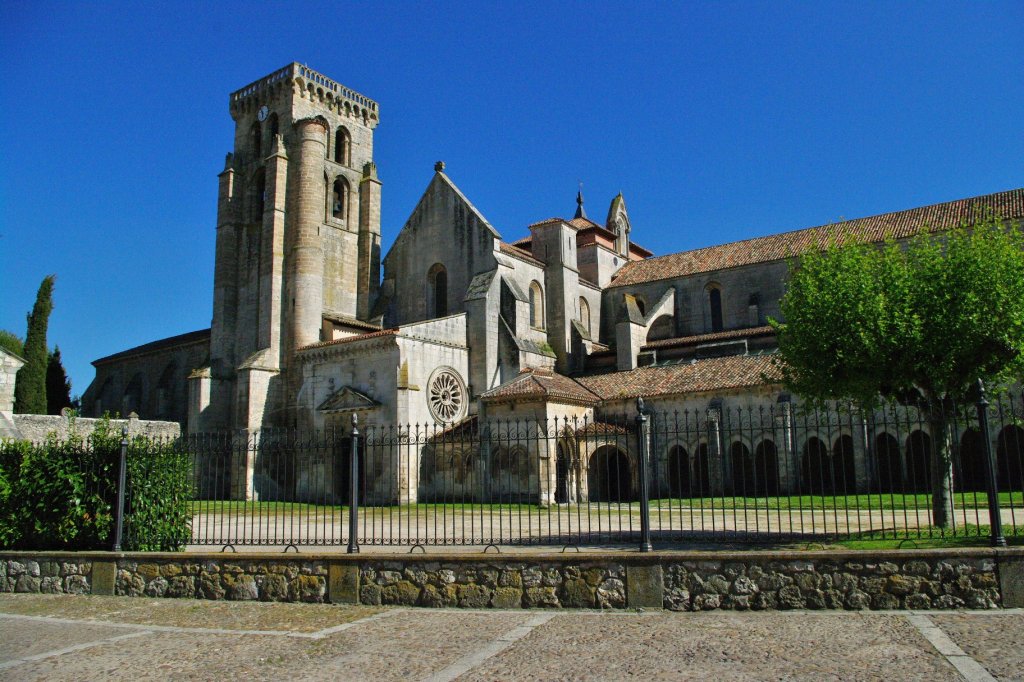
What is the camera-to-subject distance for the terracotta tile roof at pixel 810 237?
32625 mm

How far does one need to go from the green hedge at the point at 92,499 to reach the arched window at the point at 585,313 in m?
27.8

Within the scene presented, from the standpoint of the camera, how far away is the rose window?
31375 mm

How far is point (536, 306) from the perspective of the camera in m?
36.9

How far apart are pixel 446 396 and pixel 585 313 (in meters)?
10.6

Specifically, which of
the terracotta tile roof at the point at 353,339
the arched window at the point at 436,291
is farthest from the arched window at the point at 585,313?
the terracotta tile roof at the point at 353,339

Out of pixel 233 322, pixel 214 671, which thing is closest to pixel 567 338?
pixel 233 322

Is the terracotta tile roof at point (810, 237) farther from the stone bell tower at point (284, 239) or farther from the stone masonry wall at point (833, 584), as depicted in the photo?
the stone masonry wall at point (833, 584)

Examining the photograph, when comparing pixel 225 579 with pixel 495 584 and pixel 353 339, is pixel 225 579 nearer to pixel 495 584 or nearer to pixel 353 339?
pixel 495 584

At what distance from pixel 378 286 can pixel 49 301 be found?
2091cm

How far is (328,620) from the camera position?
381 inches

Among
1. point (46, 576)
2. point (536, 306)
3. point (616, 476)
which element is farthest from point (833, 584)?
point (536, 306)

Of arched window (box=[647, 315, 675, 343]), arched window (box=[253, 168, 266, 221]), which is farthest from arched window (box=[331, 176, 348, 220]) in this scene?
arched window (box=[647, 315, 675, 343])

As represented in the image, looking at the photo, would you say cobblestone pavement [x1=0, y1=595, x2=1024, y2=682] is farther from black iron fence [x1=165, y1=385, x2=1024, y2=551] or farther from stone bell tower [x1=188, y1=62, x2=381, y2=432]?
stone bell tower [x1=188, y1=62, x2=381, y2=432]

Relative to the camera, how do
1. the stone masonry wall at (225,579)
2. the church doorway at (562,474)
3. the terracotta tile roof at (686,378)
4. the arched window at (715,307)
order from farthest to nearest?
1. the arched window at (715,307)
2. the terracotta tile roof at (686,378)
3. the church doorway at (562,474)
4. the stone masonry wall at (225,579)
